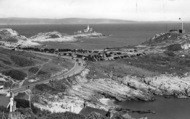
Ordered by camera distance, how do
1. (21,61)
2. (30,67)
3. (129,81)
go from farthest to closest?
(21,61), (30,67), (129,81)

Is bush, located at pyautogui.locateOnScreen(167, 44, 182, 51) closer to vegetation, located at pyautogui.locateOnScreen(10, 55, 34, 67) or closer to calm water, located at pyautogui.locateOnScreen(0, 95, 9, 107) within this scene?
vegetation, located at pyautogui.locateOnScreen(10, 55, 34, 67)

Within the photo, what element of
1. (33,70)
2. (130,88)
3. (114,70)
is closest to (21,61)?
(33,70)

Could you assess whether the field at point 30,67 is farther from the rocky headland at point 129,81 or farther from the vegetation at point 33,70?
the rocky headland at point 129,81

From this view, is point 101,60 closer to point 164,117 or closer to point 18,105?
point 164,117

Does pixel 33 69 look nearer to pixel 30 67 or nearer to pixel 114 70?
pixel 30 67

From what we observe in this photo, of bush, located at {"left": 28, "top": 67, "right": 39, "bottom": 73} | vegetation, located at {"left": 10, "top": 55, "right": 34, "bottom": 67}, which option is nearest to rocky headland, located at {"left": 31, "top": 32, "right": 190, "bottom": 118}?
bush, located at {"left": 28, "top": 67, "right": 39, "bottom": 73}

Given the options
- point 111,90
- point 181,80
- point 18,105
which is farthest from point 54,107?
point 181,80

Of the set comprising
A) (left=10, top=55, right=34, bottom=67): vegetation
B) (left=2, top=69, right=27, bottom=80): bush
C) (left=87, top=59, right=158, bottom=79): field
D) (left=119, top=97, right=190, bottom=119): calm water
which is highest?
(left=10, top=55, right=34, bottom=67): vegetation

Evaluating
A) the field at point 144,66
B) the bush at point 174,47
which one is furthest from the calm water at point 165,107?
the bush at point 174,47

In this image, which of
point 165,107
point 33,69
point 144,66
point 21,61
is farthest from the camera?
point 144,66
